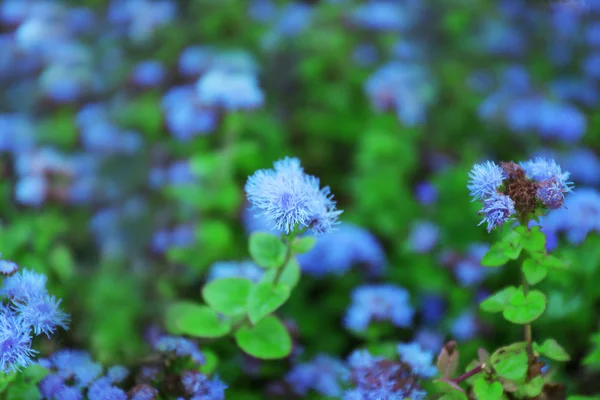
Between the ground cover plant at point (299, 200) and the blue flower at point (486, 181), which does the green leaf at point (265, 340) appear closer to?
the ground cover plant at point (299, 200)

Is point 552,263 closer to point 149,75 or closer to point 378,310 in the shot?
point 378,310

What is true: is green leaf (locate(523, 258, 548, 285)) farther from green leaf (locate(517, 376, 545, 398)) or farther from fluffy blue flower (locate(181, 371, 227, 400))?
fluffy blue flower (locate(181, 371, 227, 400))

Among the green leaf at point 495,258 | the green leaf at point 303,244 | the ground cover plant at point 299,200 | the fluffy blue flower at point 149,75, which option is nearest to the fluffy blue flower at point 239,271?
the ground cover plant at point 299,200

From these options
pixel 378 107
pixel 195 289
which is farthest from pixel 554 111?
pixel 195 289

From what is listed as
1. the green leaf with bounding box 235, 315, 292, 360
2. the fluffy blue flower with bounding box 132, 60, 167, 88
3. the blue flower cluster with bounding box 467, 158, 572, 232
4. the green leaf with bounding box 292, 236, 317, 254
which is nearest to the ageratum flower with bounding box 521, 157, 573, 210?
the blue flower cluster with bounding box 467, 158, 572, 232

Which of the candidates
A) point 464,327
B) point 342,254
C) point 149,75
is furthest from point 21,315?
point 149,75
